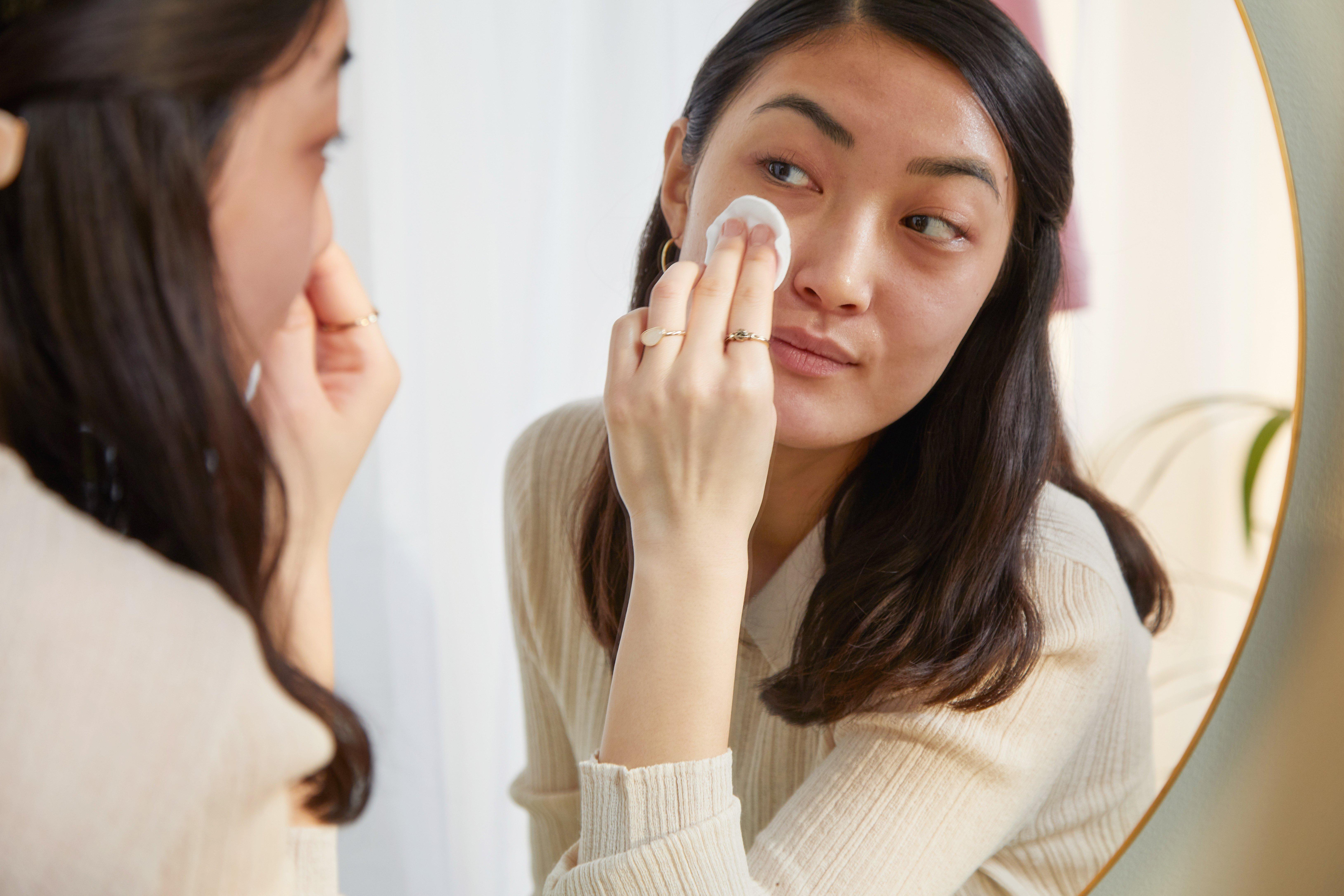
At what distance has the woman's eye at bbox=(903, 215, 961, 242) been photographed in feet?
1.75

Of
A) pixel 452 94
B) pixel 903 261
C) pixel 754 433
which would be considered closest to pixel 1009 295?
pixel 903 261

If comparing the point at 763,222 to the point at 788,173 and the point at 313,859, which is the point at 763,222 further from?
the point at 313,859

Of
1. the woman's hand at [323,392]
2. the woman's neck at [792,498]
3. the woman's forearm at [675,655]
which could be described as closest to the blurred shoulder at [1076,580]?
the woman's neck at [792,498]

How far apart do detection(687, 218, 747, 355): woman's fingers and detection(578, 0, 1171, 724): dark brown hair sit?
106 millimetres

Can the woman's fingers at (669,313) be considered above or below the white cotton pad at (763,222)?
below

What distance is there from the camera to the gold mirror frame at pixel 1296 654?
0.58 metres

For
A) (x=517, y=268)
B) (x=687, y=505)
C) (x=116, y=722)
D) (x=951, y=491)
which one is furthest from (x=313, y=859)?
(x=951, y=491)

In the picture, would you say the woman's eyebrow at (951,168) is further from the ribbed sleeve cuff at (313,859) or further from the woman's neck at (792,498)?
the ribbed sleeve cuff at (313,859)

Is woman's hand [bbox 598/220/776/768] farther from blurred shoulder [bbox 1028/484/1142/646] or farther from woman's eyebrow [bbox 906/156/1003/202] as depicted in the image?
blurred shoulder [bbox 1028/484/1142/646]

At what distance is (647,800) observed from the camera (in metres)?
0.47

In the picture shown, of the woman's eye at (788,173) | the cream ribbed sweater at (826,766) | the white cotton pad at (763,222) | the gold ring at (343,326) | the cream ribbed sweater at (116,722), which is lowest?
the cream ribbed sweater at (826,766)

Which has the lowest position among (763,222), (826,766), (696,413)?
(826,766)

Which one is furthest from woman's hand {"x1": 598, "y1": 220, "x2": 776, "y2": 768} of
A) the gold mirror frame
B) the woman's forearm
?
the gold mirror frame

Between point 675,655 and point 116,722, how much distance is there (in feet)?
0.81
